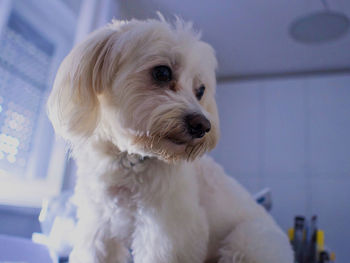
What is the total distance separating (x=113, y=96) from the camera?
0.75 meters

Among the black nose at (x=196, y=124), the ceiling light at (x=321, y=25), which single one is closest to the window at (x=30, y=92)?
the black nose at (x=196, y=124)

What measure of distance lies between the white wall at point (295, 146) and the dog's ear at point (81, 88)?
6.85 ft

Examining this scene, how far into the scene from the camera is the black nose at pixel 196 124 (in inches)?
25.5

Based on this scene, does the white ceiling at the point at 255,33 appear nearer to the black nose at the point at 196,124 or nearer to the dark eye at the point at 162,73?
the dark eye at the point at 162,73

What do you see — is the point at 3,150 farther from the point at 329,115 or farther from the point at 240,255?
the point at 329,115

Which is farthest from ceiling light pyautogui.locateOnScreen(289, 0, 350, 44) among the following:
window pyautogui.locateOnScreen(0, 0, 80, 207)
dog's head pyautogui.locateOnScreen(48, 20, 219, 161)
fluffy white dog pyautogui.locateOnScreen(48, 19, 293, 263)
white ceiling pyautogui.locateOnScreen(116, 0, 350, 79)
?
window pyautogui.locateOnScreen(0, 0, 80, 207)

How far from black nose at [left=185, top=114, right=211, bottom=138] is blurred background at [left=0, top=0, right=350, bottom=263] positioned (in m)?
0.82

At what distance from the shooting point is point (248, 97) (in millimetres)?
2766

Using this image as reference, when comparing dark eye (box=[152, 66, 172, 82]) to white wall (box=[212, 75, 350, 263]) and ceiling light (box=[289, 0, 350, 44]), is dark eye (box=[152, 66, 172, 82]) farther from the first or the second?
white wall (box=[212, 75, 350, 263])

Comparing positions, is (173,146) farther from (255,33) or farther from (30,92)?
(255,33)

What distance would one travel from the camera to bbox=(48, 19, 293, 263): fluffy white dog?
2.29ft

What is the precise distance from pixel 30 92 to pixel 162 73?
814 mm

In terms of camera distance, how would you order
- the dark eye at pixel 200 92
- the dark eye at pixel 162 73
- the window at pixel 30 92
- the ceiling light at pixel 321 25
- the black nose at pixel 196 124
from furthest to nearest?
the ceiling light at pixel 321 25, the window at pixel 30 92, the dark eye at pixel 200 92, the dark eye at pixel 162 73, the black nose at pixel 196 124

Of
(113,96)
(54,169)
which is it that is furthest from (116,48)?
(54,169)
